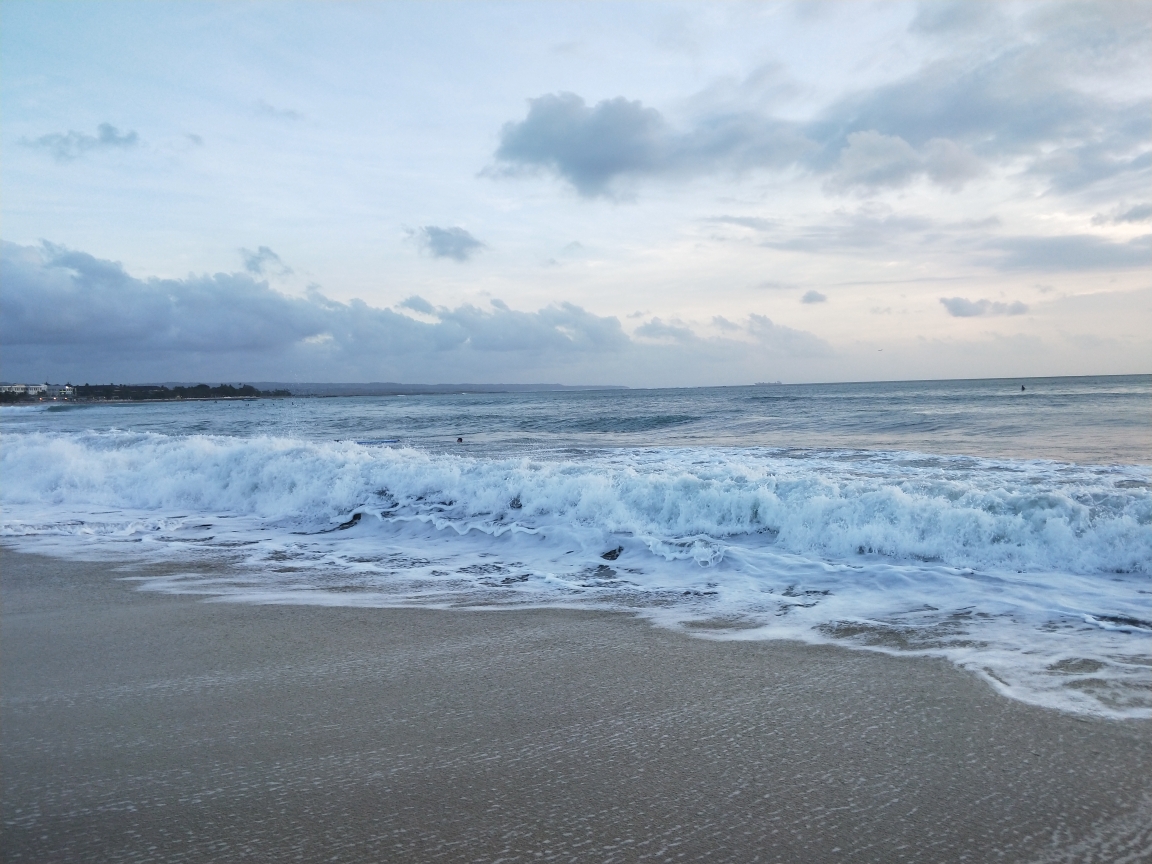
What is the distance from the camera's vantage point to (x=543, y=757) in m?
3.26

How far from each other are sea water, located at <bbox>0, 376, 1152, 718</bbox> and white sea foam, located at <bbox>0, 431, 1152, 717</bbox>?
0.11 ft

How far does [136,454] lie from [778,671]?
53.9ft

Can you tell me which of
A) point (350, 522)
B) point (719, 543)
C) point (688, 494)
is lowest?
point (350, 522)

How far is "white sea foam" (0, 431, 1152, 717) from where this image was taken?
5.23 meters

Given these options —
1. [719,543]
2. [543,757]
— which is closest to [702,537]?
[719,543]

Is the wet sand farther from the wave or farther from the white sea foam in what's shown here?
the wave

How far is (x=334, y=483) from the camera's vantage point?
12.4 m

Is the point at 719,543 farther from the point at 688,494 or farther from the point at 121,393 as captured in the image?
the point at 121,393

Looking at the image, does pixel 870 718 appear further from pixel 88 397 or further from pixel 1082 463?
pixel 88 397

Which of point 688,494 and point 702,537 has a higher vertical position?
point 688,494

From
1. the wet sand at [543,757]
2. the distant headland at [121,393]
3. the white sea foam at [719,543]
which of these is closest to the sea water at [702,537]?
the white sea foam at [719,543]

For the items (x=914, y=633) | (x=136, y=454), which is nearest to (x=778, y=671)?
(x=914, y=633)

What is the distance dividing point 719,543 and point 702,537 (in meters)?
0.26

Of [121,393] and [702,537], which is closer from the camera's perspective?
[702,537]
